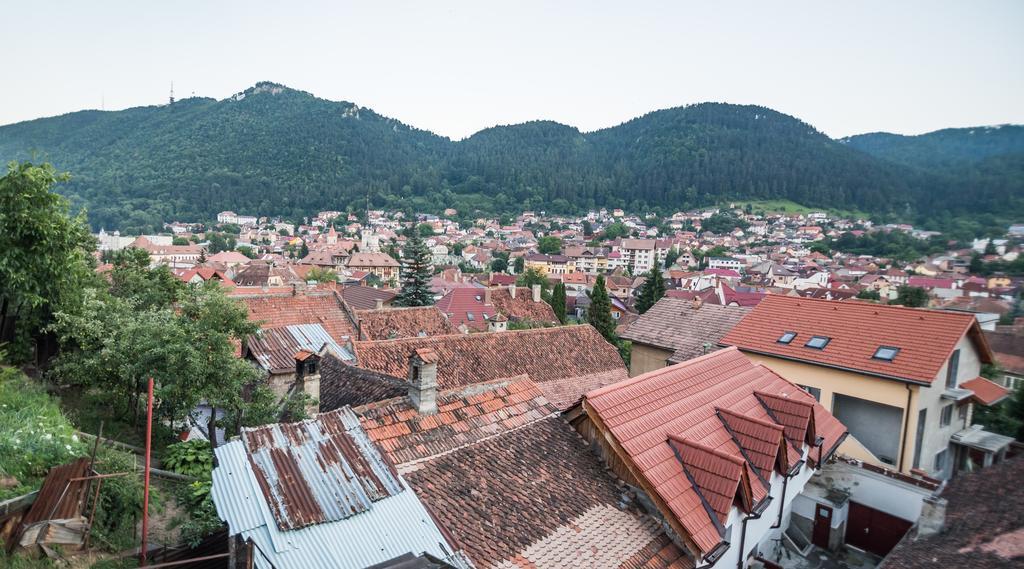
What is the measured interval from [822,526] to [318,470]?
43.9ft

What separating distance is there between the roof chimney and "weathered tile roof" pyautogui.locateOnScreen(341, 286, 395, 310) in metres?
40.4

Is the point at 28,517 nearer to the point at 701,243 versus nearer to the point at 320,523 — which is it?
the point at 320,523

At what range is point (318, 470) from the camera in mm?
6848

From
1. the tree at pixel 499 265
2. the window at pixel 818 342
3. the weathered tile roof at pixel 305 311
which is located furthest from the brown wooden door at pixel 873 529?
the tree at pixel 499 265

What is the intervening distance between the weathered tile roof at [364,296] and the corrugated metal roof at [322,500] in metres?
39.7

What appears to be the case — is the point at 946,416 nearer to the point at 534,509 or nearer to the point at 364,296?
the point at 534,509

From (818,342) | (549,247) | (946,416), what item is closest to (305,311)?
(818,342)

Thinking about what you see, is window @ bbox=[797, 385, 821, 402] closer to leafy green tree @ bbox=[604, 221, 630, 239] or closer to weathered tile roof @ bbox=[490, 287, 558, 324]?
weathered tile roof @ bbox=[490, 287, 558, 324]

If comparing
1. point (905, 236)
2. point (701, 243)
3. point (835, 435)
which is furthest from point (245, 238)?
point (835, 435)

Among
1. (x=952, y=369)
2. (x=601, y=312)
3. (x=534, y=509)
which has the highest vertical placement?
(x=534, y=509)

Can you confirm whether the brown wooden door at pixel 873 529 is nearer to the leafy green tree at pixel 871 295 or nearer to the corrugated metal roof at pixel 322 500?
the corrugated metal roof at pixel 322 500

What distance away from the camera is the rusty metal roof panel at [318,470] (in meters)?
6.23

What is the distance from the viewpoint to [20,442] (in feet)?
25.8

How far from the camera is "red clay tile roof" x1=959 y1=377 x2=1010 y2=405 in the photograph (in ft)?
53.4
